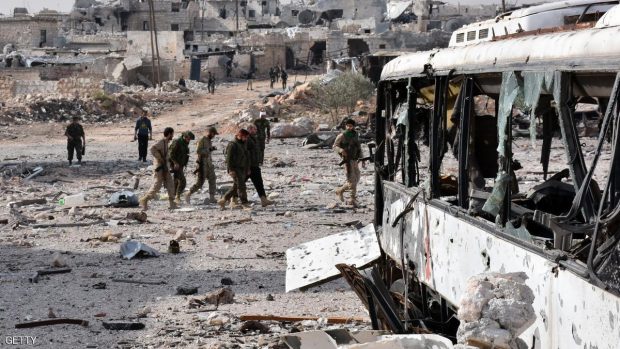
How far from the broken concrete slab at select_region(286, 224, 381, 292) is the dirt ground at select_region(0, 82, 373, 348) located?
1.53 ft

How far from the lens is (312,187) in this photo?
23.4 metres

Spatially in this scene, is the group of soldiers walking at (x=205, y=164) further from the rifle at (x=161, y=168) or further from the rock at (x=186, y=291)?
the rock at (x=186, y=291)

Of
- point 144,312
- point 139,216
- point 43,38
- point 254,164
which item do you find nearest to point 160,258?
point 144,312

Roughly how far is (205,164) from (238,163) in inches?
42.8

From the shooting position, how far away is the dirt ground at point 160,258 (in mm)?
10008

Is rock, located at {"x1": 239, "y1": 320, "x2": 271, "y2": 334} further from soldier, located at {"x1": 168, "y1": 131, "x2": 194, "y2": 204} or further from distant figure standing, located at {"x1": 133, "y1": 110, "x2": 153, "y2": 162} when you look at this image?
distant figure standing, located at {"x1": 133, "y1": 110, "x2": 153, "y2": 162}

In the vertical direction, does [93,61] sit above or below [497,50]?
below

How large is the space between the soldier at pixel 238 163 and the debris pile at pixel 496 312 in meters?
13.3

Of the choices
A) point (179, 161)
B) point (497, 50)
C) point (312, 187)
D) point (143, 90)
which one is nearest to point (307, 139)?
point (312, 187)

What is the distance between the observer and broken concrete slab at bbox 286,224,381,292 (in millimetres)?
9516

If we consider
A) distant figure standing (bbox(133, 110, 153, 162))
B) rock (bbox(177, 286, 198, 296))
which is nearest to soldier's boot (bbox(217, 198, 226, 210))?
rock (bbox(177, 286, 198, 296))

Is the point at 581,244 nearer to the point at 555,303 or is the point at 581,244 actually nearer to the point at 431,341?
the point at 555,303

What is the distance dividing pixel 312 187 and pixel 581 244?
59.4 ft

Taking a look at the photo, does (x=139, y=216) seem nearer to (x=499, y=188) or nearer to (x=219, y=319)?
(x=219, y=319)
